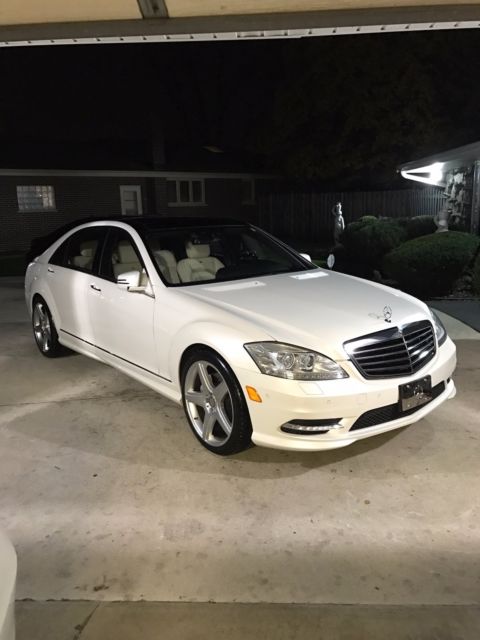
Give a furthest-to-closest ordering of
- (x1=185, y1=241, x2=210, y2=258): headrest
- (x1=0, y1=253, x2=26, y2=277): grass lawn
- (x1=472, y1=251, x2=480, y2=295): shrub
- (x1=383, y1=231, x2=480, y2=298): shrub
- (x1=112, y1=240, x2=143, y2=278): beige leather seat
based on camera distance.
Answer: (x1=0, y1=253, x2=26, y2=277): grass lawn
(x1=383, y1=231, x2=480, y2=298): shrub
(x1=472, y1=251, x2=480, y2=295): shrub
(x1=112, y1=240, x2=143, y2=278): beige leather seat
(x1=185, y1=241, x2=210, y2=258): headrest

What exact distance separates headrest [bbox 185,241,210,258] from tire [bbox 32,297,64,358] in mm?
1980

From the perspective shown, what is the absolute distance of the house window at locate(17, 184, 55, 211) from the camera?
2058cm

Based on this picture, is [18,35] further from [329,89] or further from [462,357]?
[329,89]

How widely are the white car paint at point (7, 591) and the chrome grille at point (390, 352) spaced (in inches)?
88.8

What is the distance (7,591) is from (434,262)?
9.08 m

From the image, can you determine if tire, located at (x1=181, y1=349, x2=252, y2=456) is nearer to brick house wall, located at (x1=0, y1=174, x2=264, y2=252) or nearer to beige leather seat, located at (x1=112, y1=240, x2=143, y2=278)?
beige leather seat, located at (x1=112, y1=240, x2=143, y2=278)

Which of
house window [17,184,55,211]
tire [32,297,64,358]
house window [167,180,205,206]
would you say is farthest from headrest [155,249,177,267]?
house window [167,180,205,206]

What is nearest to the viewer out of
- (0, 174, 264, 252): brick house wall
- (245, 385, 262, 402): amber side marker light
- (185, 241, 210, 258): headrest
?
(245, 385, 262, 402): amber side marker light

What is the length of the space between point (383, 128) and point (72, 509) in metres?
22.4

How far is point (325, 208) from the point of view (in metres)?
24.2

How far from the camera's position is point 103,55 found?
30.7 metres

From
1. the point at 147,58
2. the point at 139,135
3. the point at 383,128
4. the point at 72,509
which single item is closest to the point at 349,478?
the point at 72,509

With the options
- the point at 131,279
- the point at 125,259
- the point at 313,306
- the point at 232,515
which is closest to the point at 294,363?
the point at 313,306

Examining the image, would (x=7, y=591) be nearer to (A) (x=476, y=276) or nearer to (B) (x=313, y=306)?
(B) (x=313, y=306)
